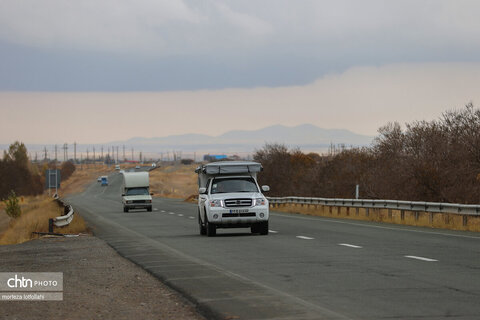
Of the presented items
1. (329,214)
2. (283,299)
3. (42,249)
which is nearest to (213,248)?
(42,249)

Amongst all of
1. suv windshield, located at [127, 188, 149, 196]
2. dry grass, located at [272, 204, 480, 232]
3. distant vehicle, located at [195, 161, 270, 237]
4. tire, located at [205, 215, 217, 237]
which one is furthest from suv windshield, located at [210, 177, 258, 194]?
suv windshield, located at [127, 188, 149, 196]

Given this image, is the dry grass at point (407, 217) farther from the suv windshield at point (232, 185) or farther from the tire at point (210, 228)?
the tire at point (210, 228)

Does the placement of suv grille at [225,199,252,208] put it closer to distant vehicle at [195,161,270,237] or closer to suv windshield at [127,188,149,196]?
distant vehicle at [195,161,270,237]

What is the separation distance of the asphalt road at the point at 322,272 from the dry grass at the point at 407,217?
3.28 metres

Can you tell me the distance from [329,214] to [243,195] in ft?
57.5

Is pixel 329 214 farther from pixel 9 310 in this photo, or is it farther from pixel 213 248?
pixel 9 310

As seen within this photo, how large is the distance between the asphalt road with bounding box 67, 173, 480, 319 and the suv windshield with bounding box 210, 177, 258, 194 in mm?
1396

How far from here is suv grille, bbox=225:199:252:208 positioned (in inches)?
1006

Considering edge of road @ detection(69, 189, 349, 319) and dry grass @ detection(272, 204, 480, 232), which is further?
dry grass @ detection(272, 204, 480, 232)

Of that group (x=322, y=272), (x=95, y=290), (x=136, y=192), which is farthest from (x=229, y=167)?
(x=136, y=192)

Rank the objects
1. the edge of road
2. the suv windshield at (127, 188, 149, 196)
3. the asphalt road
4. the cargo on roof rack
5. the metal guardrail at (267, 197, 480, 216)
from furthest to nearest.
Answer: the suv windshield at (127, 188, 149, 196) → the metal guardrail at (267, 197, 480, 216) → the cargo on roof rack → the asphalt road → the edge of road

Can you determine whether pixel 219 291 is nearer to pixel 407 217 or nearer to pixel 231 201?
pixel 231 201

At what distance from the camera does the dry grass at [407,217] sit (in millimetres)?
29609

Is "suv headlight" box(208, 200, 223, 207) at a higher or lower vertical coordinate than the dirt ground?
higher
